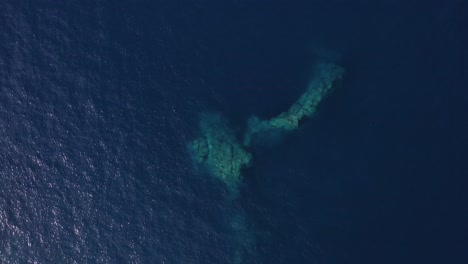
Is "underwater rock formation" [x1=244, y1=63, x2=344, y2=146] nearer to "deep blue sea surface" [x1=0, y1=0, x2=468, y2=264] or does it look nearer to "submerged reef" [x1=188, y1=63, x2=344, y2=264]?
"submerged reef" [x1=188, y1=63, x2=344, y2=264]

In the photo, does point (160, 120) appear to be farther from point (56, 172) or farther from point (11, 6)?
point (11, 6)

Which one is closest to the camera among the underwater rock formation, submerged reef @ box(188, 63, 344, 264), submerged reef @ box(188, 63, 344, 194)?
submerged reef @ box(188, 63, 344, 264)

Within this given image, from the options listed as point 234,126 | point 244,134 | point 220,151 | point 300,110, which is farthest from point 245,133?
point 300,110

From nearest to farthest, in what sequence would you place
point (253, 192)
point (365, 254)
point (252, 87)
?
point (365, 254) → point (253, 192) → point (252, 87)

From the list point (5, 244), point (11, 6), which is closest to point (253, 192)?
point (5, 244)

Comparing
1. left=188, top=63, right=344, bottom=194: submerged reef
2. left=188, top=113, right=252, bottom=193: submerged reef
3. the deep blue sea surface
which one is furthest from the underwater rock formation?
left=188, top=113, right=252, bottom=193: submerged reef

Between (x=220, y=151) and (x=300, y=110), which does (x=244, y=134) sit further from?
(x=300, y=110)
